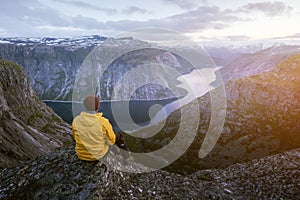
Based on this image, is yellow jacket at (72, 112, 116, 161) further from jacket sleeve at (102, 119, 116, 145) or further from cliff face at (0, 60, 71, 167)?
cliff face at (0, 60, 71, 167)

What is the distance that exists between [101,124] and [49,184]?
20.5ft

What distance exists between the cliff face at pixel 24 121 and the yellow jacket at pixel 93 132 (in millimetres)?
35700

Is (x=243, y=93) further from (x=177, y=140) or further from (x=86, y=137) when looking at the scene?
(x=86, y=137)

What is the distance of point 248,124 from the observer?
12262cm

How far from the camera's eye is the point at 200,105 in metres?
162

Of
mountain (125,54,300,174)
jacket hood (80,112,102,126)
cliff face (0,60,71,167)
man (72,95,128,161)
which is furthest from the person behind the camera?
mountain (125,54,300,174)

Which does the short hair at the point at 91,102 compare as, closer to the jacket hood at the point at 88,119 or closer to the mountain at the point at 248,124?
the jacket hood at the point at 88,119

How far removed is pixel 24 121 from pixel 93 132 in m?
72.3

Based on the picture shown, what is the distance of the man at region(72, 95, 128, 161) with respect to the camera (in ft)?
50.1

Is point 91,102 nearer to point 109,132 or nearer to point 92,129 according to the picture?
point 92,129

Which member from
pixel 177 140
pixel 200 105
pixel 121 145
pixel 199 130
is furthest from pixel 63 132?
pixel 200 105

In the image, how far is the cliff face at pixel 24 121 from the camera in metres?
54.5

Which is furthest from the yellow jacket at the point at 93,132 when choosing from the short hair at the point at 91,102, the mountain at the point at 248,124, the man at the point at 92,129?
the mountain at the point at 248,124

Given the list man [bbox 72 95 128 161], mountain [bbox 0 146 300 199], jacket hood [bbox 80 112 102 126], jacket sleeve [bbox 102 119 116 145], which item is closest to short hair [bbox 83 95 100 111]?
man [bbox 72 95 128 161]
